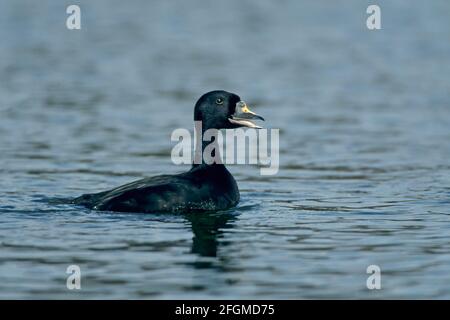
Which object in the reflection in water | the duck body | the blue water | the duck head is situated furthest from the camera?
the duck head

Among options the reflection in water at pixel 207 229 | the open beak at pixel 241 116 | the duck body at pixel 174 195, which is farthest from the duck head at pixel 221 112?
the reflection in water at pixel 207 229

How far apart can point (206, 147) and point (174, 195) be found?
1.26m

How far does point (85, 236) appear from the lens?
1251cm

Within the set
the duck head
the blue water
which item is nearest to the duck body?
the blue water

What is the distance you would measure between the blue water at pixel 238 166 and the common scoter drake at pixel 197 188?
172mm

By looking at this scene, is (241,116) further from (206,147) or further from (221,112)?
(206,147)


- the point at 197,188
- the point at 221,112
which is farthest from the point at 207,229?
the point at 221,112

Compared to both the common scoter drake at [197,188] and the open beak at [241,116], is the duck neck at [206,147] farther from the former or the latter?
the open beak at [241,116]

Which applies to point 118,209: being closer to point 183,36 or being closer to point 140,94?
point 140,94

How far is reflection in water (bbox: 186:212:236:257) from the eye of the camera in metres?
12.2

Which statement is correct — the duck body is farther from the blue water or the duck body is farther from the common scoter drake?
the blue water

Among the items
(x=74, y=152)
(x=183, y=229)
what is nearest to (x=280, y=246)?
(x=183, y=229)

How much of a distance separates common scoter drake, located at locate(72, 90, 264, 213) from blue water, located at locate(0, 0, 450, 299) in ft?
0.57

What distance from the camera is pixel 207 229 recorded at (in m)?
13.2
